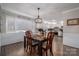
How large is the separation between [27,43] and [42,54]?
0.36 metres

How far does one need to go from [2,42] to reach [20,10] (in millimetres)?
677

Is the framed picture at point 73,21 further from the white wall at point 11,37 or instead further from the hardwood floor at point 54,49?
the white wall at point 11,37

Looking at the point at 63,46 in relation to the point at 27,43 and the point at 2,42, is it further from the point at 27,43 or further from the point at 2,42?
the point at 2,42

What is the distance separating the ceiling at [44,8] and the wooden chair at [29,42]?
362 millimetres

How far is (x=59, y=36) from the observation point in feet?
5.56

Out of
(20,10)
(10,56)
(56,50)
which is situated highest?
(20,10)

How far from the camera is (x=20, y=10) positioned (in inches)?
67.0

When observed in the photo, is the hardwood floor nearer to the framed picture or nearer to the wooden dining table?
the wooden dining table

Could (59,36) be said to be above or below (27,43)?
above

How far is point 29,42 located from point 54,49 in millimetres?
491

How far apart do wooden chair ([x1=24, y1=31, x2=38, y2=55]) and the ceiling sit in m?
0.36

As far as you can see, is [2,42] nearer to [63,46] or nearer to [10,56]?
[10,56]

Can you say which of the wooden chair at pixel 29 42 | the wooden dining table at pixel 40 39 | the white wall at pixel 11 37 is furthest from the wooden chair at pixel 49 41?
the white wall at pixel 11 37

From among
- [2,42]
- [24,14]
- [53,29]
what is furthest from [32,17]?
[2,42]
